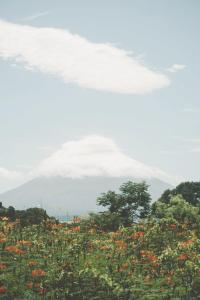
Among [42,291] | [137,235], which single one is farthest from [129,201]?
[42,291]

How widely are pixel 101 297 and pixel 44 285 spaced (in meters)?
1.50

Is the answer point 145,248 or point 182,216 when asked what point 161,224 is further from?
point 182,216

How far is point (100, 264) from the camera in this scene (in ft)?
45.6

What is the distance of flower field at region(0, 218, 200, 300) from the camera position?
11.1 meters

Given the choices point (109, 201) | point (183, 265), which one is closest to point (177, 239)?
point (183, 265)

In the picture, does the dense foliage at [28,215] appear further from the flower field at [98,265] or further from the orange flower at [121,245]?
the orange flower at [121,245]

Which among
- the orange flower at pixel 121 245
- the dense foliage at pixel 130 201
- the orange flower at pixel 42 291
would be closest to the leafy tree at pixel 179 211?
the dense foliage at pixel 130 201

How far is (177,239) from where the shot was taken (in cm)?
1867

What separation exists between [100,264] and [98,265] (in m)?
0.10

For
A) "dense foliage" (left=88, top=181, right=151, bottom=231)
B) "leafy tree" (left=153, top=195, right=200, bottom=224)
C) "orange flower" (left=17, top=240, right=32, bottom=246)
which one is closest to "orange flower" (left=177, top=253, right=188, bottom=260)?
"orange flower" (left=17, top=240, right=32, bottom=246)

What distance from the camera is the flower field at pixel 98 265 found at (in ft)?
36.4

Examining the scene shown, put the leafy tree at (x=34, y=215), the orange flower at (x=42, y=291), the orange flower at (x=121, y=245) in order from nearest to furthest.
→ the orange flower at (x=42, y=291), the orange flower at (x=121, y=245), the leafy tree at (x=34, y=215)

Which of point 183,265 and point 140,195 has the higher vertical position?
point 140,195

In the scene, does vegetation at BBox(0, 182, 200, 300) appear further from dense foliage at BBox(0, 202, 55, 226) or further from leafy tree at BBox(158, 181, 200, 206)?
leafy tree at BBox(158, 181, 200, 206)
